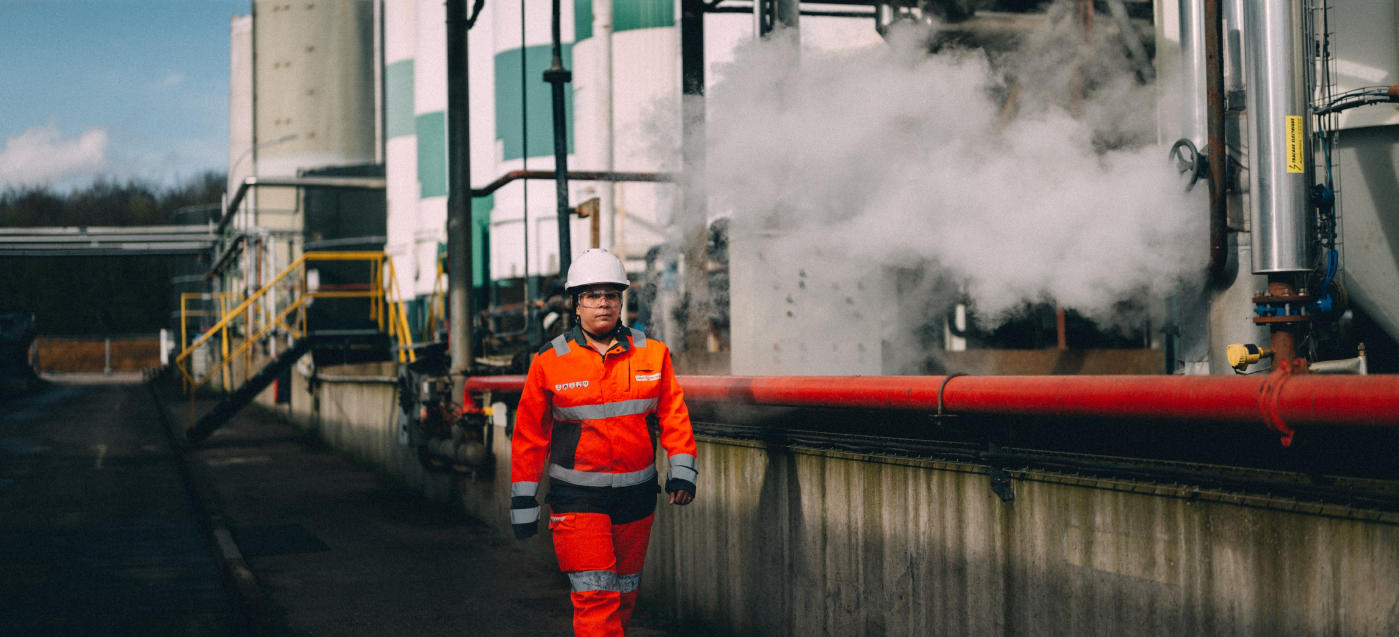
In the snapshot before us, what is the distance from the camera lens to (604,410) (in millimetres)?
4586

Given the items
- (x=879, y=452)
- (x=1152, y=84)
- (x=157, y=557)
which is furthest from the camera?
(x=1152, y=84)

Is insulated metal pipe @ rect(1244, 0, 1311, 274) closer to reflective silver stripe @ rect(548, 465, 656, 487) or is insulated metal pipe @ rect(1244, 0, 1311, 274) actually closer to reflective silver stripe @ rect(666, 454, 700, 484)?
reflective silver stripe @ rect(666, 454, 700, 484)

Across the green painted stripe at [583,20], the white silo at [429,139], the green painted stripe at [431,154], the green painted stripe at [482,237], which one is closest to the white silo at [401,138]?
the white silo at [429,139]

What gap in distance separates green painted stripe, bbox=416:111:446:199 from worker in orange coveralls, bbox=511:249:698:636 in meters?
22.8

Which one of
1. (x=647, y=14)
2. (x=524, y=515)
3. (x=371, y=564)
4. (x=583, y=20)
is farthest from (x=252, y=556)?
(x=583, y=20)

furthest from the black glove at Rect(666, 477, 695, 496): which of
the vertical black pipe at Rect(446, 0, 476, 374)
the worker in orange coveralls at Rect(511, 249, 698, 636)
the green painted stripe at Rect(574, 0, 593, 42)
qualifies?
the green painted stripe at Rect(574, 0, 593, 42)

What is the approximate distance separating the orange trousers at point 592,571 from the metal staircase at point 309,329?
10.3m

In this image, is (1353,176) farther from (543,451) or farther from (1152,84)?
(543,451)

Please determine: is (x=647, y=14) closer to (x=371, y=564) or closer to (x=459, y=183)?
(x=459, y=183)

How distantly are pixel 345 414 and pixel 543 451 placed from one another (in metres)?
13.6

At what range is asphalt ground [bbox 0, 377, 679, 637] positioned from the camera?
23.0 ft

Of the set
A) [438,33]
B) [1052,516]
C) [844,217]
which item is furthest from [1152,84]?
[438,33]

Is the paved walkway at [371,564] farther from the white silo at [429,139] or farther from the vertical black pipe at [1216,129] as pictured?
the white silo at [429,139]

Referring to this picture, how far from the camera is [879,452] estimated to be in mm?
4957
